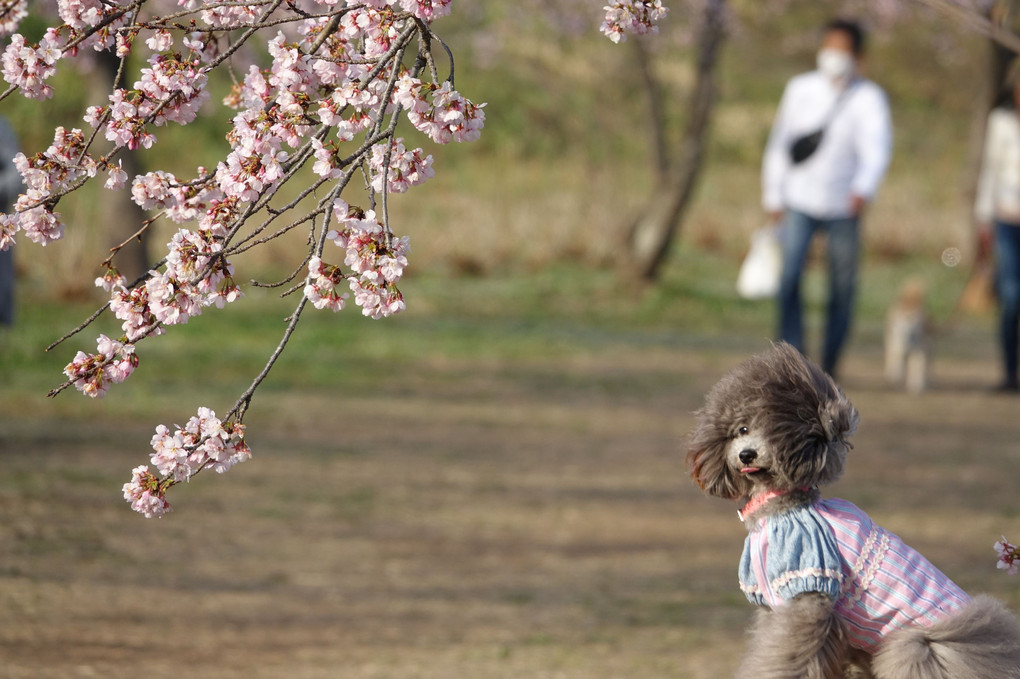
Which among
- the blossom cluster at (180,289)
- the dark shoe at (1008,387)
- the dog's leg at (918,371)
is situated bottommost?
the blossom cluster at (180,289)

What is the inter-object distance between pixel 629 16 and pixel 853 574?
133 centimetres

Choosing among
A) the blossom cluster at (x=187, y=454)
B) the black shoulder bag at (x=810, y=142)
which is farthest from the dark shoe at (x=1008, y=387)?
the blossom cluster at (x=187, y=454)

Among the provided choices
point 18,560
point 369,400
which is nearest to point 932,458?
point 369,400

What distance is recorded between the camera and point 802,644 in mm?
2580

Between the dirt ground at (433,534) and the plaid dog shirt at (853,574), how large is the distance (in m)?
1.28

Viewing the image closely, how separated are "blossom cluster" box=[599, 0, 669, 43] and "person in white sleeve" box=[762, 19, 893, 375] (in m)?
5.54

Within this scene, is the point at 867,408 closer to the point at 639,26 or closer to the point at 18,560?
the point at 18,560

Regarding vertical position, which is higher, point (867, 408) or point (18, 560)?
point (867, 408)

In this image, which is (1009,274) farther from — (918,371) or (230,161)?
Result: (230,161)

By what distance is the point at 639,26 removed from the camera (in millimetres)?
2980

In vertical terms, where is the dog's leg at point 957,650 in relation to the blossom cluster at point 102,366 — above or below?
below

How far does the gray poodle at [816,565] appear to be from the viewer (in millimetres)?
2602

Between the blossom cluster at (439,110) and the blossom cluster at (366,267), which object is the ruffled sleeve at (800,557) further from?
the blossom cluster at (439,110)

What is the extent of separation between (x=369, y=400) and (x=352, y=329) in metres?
2.42
